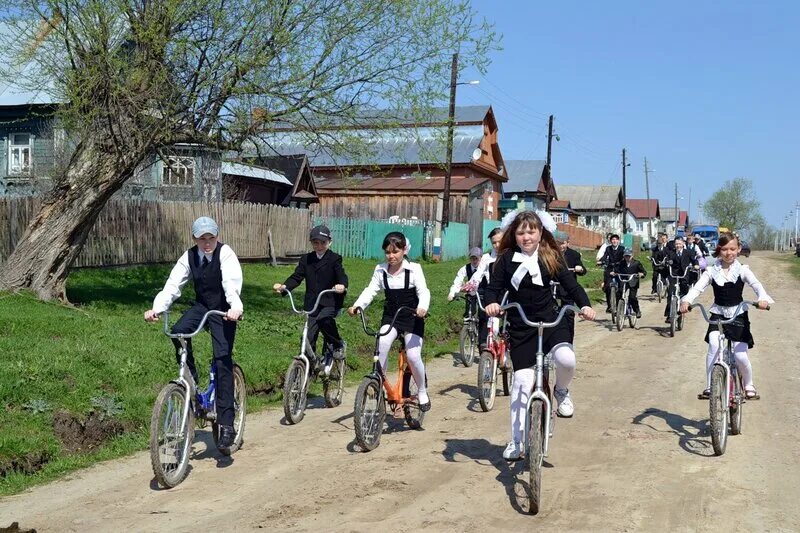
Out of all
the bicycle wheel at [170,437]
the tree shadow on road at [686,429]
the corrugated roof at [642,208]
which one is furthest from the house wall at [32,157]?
the corrugated roof at [642,208]

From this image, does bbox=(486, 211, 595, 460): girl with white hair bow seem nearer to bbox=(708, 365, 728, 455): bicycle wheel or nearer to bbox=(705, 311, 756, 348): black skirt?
bbox=(708, 365, 728, 455): bicycle wheel

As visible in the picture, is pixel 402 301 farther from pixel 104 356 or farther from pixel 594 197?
pixel 594 197

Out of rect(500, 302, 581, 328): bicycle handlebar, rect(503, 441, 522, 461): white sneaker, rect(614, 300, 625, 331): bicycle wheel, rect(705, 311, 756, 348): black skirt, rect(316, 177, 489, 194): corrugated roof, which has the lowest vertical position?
rect(614, 300, 625, 331): bicycle wheel

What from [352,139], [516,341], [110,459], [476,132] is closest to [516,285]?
[516,341]

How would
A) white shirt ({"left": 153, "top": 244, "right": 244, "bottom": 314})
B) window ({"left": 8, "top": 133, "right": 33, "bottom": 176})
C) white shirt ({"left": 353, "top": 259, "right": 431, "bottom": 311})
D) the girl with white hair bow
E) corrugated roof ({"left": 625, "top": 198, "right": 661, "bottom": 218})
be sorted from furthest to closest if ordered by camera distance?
corrugated roof ({"left": 625, "top": 198, "right": 661, "bottom": 218}) → window ({"left": 8, "top": 133, "right": 33, "bottom": 176}) → white shirt ({"left": 353, "top": 259, "right": 431, "bottom": 311}) → white shirt ({"left": 153, "top": 244, "right": 244, "bottom": 314}) → the girl with white hair bow

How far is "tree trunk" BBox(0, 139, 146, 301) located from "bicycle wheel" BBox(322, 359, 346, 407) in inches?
250

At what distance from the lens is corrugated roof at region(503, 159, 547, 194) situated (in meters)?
60.5

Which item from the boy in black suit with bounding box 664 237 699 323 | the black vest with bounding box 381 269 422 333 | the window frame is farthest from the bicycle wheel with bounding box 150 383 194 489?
the window frame

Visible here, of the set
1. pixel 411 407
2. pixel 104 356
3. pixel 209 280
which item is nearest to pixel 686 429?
pixel 411 407

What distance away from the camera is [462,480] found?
21.7 feet

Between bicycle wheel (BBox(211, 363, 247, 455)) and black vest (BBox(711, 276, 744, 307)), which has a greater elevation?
black vest (BBox(711, 276, 744, 307))

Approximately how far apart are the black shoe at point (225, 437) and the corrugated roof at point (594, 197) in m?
84.7

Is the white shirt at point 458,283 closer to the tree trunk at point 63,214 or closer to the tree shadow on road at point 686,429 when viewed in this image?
the tree shadow on road at point 686,429

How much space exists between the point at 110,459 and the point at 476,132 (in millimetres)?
43946
